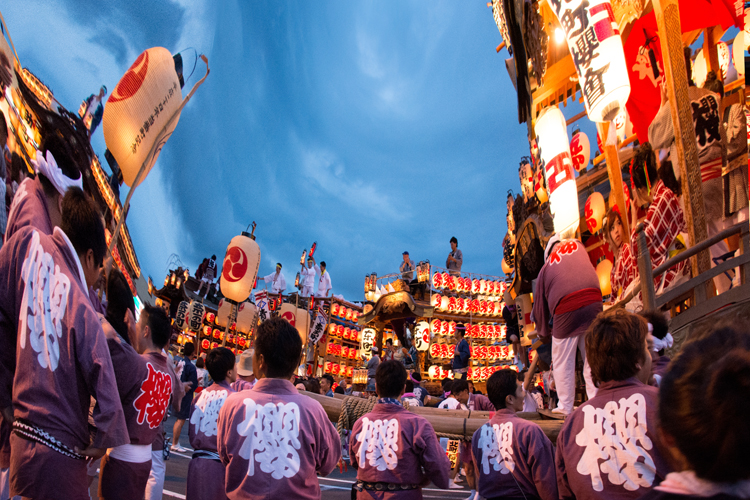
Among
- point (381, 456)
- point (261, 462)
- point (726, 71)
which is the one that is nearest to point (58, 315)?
point (261, 462)

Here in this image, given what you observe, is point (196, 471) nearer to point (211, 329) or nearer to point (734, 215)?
point (734, 215)

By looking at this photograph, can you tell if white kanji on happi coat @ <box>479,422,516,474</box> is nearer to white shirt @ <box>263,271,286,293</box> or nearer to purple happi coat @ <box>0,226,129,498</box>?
purple happi coat @ <box>0,226,129,498</box>

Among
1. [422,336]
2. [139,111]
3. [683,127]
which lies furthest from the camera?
[422,336]

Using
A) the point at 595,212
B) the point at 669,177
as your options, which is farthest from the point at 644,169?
the point at 595,212

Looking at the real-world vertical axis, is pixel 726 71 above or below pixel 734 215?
above

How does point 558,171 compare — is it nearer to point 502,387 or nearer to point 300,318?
point 502,387

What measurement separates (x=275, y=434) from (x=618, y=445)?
1.83 meters

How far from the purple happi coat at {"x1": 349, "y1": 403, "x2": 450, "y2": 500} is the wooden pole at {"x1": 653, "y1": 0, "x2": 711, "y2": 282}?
422cm

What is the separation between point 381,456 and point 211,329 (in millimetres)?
29498

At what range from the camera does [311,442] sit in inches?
98.6

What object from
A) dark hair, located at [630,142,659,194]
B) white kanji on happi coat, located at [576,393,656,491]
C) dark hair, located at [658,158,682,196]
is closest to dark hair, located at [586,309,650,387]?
white kanji on happi coat, located at [576,393,656,491]

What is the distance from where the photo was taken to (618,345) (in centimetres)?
216

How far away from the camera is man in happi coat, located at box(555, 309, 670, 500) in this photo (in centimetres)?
205

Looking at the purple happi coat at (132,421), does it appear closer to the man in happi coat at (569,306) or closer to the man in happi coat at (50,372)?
the man in happi coat at (50,372)
